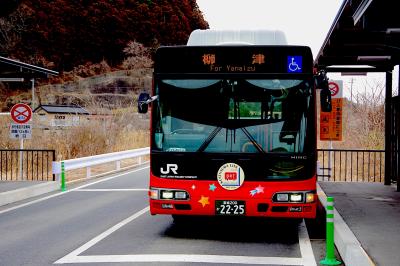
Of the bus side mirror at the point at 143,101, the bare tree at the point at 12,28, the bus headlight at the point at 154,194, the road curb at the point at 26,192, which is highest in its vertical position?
the bare tree at the point at 12,28

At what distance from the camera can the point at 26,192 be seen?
46.3ft

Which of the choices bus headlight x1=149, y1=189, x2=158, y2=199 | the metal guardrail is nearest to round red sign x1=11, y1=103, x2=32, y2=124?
the metal guardrail

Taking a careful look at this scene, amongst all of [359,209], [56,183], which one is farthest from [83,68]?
[359,209]

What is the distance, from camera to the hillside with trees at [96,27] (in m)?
74.8

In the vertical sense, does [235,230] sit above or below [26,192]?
below

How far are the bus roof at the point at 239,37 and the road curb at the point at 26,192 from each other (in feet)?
21.8

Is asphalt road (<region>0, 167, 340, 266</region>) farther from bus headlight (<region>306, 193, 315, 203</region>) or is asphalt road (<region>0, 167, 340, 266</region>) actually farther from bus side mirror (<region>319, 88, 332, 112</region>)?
bus side mirror (<region>319, 88, 332, 112</region>)

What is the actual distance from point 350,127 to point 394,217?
19.7 meters

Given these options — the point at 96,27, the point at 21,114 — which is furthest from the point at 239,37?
the point at 96,27

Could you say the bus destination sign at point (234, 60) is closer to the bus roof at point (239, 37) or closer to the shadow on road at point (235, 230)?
the bus roof at point (239, 37)

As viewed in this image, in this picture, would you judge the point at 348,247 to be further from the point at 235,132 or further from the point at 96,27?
the point at 96,27

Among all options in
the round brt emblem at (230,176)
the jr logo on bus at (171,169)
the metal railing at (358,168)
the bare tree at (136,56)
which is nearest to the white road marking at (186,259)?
the round brt emblem at (230,176)

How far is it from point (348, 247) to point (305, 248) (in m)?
1.31

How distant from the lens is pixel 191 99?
27.5 feet
